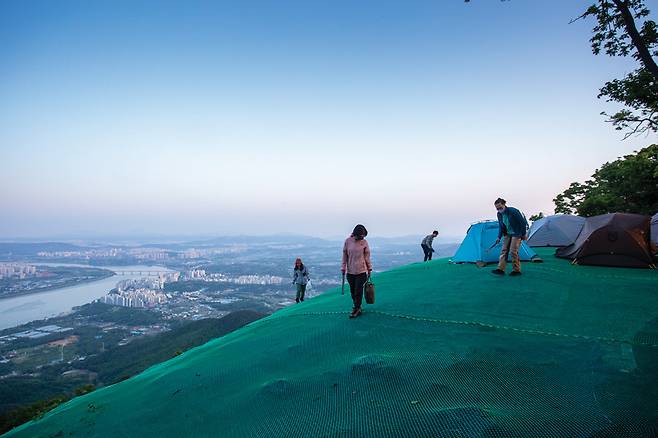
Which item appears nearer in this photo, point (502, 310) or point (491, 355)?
point (491, 355)

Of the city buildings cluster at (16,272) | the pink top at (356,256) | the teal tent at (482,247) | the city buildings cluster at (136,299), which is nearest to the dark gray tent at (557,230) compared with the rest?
the teal tent at (482,247)

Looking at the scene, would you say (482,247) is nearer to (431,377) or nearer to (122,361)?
(431,377)

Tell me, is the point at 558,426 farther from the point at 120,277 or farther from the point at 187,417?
the point at 120,277

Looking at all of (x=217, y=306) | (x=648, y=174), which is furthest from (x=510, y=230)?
(x=217, y=306)

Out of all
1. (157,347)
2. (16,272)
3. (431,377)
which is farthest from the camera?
(16,272)

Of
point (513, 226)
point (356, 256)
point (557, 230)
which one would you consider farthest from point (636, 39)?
point (356, 256)

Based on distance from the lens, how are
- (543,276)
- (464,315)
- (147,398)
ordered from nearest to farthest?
(147,398) < (464,315) < (543,276)

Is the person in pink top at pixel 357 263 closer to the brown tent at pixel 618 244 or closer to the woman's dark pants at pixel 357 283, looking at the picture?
the woman's dark pants at pixel 357 283
